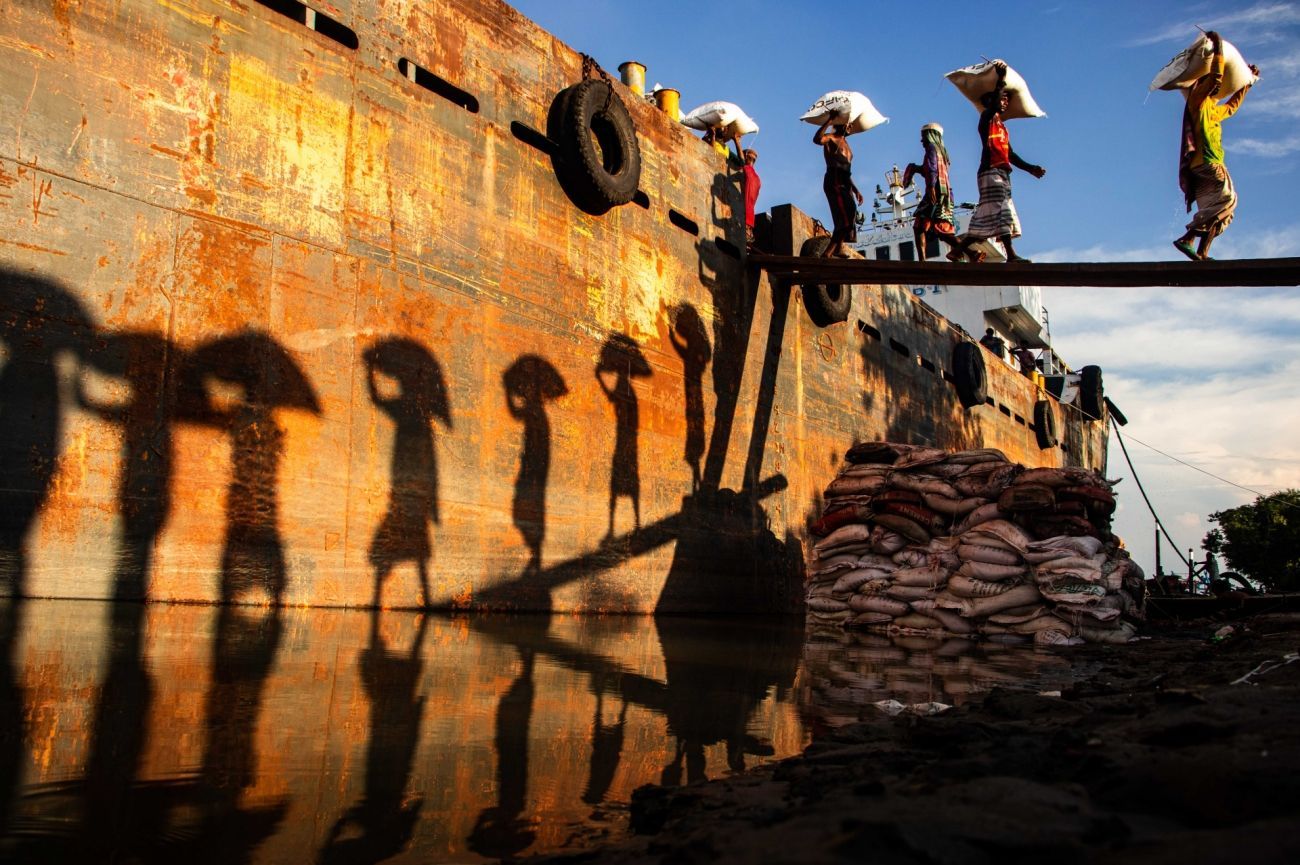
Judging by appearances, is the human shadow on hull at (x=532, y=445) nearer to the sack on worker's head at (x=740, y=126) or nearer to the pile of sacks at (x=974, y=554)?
the pile of sacks at (x=974, y=554)

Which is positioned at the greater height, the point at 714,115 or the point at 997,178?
the point at 714,115

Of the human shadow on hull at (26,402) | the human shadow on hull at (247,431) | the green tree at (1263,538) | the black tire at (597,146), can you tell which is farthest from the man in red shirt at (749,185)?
the green tree at (1263,538)

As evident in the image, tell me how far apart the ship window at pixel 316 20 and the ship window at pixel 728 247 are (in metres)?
4.72

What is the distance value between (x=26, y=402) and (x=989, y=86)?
840 centimetres

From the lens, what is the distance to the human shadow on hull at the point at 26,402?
4.55 m

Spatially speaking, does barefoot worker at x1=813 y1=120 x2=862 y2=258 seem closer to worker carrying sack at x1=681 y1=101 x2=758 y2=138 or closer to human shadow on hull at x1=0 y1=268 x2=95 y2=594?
worker carrying sack at x1=681 y1=101 x2=758 y2=138

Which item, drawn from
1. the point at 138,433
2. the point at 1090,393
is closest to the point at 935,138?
the point at 138,433

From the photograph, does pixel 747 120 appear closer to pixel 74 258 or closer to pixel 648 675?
pixel 74 258

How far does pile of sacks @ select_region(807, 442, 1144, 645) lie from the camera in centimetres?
746

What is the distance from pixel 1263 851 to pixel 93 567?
517 cm

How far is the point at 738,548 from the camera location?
32.1 ft

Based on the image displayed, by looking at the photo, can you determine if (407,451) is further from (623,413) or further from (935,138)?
(935,138)

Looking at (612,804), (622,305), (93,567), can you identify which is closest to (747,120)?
(622,305)

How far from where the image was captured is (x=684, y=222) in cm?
967
